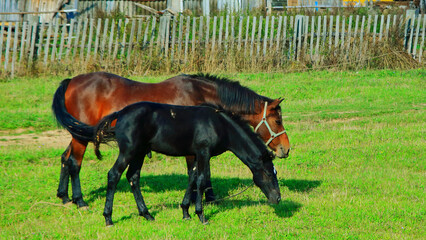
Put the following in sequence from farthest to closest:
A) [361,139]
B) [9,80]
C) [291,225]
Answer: [9,80]
[361,139]
[291,225]

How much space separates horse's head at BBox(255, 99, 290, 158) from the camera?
8023 millimetres

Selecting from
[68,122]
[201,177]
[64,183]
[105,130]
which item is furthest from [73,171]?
[201,177]

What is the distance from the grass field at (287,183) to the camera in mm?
6879

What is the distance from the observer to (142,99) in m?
8.56

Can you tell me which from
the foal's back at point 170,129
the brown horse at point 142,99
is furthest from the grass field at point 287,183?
the foal's back at point 170,129

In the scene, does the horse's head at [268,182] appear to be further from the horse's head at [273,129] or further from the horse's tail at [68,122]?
the horse's tail at [68,122]

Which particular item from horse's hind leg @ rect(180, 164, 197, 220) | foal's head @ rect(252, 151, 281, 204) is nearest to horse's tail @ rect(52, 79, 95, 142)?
horse's hind leg @ rect(180, 164, 197, 220)

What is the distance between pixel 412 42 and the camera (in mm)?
19703

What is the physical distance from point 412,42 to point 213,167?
40.6 feet

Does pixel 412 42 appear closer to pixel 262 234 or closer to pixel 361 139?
pixel 361 139

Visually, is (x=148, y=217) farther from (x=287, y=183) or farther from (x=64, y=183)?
(x=287, y=183)

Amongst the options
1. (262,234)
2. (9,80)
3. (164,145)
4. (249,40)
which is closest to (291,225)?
(262,234)

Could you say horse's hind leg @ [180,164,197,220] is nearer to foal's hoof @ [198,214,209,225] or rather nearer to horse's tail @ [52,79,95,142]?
foal's hoof @ [198,214,209,225]

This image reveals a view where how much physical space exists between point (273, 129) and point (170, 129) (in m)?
1.85
